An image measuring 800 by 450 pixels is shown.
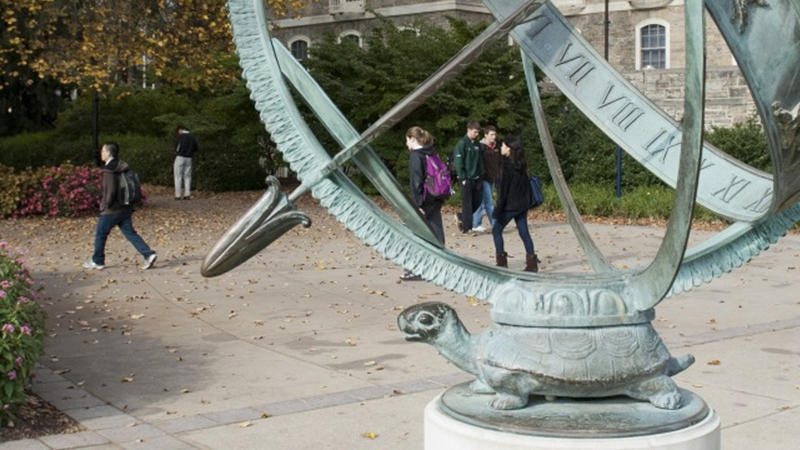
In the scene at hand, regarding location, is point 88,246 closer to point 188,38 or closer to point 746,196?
point 188,38

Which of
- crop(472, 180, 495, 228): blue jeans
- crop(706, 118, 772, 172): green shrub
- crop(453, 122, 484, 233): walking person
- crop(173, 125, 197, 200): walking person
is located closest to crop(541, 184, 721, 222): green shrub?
crop(706, 118, 772, 172): green shrub

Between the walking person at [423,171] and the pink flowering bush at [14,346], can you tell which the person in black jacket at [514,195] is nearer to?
the walking person at [423,171]

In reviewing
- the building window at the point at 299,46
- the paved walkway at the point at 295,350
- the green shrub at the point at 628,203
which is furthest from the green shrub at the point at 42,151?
the paved walkway at the point at 295,350

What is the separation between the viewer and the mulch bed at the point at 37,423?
627cm

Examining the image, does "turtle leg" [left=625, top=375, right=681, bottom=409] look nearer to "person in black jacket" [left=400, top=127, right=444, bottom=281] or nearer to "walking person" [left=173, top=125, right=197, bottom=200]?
"person in black jacket" [left=400, top=127, right=444, bottom=281]

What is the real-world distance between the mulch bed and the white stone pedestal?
10.5ft

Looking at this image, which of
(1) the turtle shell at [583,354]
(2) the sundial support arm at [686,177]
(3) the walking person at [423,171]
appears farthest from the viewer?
(3) the walking person at [423,171]

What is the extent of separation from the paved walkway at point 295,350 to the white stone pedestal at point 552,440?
2119mm

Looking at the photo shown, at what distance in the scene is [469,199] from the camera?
52.9ft

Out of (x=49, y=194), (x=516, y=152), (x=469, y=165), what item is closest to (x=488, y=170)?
(x=469, y=165)

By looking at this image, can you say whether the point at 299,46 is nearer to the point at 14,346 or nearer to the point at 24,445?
the point at 14,346

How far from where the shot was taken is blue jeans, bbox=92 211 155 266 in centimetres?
1316

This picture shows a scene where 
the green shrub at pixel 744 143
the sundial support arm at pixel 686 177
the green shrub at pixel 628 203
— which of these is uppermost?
the sundial support arm at pixel 686 177

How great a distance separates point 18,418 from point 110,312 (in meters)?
4.02
